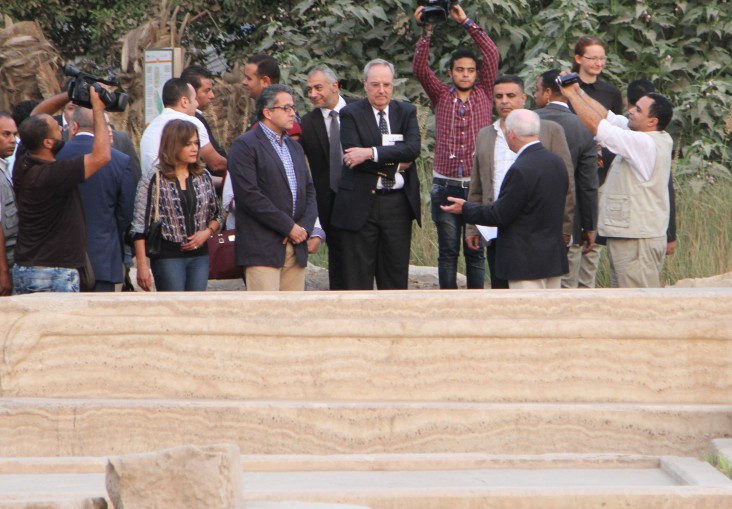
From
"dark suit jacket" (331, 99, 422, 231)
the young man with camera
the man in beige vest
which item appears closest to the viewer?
the young man with camera

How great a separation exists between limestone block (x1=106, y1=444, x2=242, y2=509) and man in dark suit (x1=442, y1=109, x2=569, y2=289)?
118 inches

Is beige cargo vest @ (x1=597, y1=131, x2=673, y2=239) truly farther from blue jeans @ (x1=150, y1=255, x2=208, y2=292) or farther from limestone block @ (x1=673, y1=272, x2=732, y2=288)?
blue jeans @ (x1=150, y1=255, x2=208, y2=292)

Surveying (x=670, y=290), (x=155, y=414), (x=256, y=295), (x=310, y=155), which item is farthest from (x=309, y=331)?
(x=310, y=155)

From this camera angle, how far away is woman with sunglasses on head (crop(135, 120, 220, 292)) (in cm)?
661

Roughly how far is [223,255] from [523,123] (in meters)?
1.97

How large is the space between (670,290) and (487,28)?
21.3 ft

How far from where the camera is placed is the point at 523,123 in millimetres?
6402

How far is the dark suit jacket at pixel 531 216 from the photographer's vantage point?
631 centimetres

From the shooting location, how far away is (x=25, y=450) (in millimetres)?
5141

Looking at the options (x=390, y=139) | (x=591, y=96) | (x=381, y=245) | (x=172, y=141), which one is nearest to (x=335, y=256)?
(x=381, y=245)

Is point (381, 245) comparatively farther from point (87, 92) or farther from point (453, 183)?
point (87, 92)

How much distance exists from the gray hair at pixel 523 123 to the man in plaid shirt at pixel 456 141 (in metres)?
1.30

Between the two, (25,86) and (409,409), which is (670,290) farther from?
(25,86)

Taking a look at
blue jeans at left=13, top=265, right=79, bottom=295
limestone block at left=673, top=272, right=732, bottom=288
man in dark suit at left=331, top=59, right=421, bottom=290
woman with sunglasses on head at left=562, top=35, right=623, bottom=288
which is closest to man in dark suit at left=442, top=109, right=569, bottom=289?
man in dark suit at left=331, top=59, right=421, bottom=290
